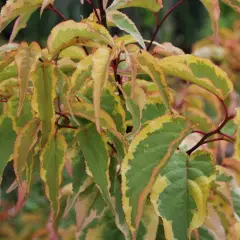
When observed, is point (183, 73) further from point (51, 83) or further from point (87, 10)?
point (87, 10)

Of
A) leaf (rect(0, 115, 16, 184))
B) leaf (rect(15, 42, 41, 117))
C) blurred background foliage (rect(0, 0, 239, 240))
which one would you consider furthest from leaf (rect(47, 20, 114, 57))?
blurred background foliage (rect(0, 0, 239, 240))

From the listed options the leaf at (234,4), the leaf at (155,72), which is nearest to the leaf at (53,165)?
the leaf at (155,72)

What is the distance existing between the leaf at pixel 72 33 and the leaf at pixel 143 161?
0.11 m

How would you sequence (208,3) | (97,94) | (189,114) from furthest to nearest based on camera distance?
(189,114) < (208,3) < (97,94)

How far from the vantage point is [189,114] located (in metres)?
0.91

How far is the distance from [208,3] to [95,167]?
0.76 ft

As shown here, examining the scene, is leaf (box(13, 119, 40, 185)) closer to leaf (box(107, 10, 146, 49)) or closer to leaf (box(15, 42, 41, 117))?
leaf (box(15, 42, 41, 117))

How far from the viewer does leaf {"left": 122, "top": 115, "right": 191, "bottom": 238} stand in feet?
2.04

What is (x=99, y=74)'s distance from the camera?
0.61 meters

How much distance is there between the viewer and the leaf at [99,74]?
60 cm

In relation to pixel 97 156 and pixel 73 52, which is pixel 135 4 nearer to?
pixel 73 52

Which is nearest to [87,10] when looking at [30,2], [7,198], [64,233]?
[7,198]

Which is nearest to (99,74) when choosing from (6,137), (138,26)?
(6,137)

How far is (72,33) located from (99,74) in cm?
7
